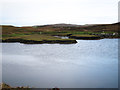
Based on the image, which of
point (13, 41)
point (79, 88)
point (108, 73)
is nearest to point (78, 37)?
point (13, 41)

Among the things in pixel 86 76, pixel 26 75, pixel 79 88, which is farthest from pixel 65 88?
pixel 26 75

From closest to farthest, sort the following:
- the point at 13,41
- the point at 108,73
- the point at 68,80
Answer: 1. the point at 68,80
2. the point at 108,73
3. the point at 13,41

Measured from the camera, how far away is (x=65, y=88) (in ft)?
69.7

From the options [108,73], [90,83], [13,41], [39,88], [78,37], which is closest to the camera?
[39,88]

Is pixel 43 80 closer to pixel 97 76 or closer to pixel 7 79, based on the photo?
pixel 7 79

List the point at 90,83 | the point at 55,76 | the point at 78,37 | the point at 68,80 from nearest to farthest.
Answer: the point at 90,83
the point at 68,80
the point at 55,76
the point at 78,37

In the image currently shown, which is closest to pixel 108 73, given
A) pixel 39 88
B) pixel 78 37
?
pixel 39 88

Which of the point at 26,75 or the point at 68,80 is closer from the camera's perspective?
the point at 68,80

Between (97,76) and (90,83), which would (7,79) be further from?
(97,76)

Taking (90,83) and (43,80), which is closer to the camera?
(90,83)

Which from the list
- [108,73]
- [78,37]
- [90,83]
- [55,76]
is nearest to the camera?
[90,83]

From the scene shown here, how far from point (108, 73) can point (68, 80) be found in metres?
9.26

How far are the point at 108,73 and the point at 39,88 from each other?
593 inches

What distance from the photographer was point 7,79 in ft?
84.8
